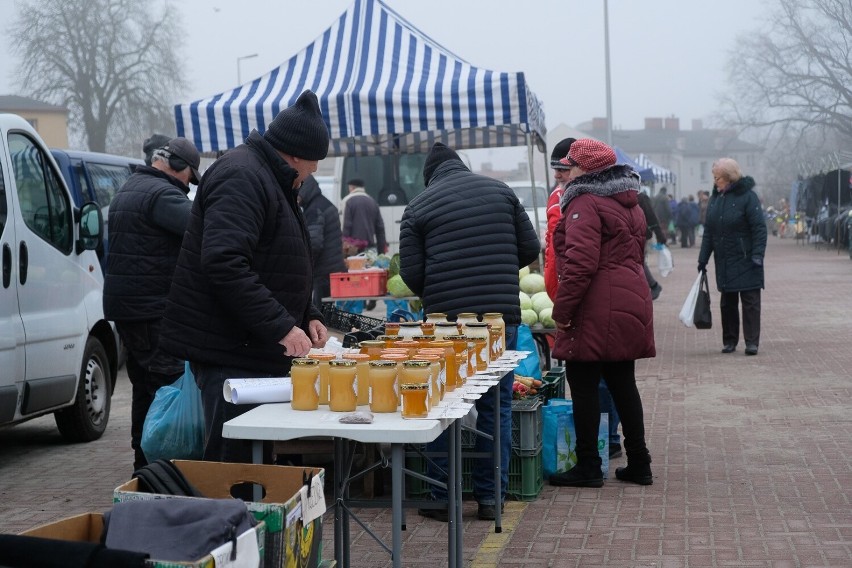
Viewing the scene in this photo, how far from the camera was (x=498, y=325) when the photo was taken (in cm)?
586

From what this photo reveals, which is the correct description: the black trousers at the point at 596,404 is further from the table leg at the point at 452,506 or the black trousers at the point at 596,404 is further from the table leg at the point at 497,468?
the table leg at the point at 452,506

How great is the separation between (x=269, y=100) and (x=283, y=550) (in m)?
7.89

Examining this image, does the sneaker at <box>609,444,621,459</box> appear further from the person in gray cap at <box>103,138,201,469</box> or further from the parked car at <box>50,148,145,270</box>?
the parked car at <box>50,148,145,270</box>

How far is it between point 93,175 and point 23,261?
3570 millimetres

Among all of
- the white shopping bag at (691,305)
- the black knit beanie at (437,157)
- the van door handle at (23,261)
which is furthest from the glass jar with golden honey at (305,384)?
the white shopping bag at (691,305)

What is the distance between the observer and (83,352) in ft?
27.3

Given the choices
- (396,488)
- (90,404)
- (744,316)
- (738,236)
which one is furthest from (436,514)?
(744,316)

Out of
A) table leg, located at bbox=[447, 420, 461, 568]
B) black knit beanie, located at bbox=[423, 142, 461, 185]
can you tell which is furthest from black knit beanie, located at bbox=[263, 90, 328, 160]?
black knit beanie, located at bbox=[423, 142, 461, 185]

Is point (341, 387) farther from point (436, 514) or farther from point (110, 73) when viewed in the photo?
point (110, 73)

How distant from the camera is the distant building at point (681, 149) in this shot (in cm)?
12862

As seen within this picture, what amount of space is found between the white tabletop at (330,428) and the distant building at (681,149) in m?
122

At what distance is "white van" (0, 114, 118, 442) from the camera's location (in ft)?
23.5

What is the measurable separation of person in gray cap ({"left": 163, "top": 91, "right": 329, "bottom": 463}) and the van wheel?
400 cm

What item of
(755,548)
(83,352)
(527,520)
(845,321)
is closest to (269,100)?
(83,352)
